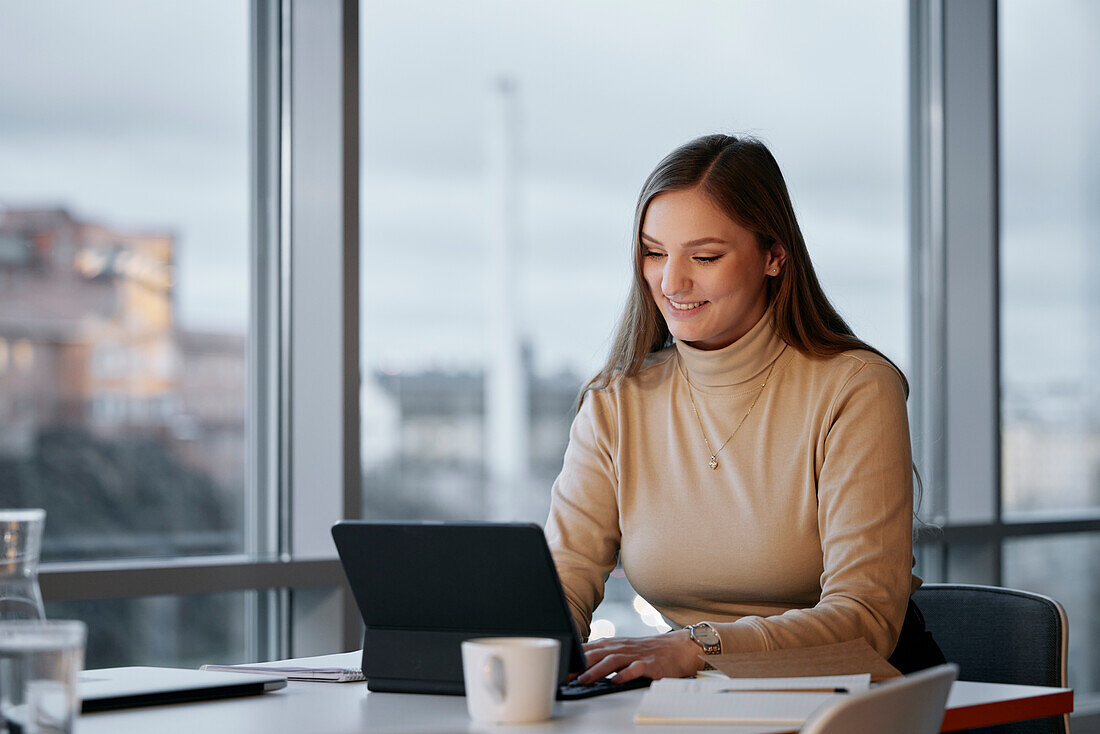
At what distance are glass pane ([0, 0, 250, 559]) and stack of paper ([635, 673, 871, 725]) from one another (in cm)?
159

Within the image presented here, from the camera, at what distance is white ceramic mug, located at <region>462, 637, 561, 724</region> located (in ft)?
3.68

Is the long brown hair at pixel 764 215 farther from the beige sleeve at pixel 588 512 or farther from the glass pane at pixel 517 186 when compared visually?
the glass pane at pixel 517 186

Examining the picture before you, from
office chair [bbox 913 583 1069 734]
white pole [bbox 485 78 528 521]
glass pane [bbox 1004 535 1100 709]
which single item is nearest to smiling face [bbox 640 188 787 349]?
office chair [bbox 913 583 1069 734]

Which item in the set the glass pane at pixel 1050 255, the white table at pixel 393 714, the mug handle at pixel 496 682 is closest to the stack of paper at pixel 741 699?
the white table at pixel 393 714

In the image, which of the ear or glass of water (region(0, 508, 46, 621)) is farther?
the ear

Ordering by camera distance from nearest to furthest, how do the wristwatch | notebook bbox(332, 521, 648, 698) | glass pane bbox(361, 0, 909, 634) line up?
1. notebook bbox(332, 521, 648, 698)
2. the wristwatch
3. glass pane bbox(361, 0, 909, 634)

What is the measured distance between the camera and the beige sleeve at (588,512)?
1868 millimetres

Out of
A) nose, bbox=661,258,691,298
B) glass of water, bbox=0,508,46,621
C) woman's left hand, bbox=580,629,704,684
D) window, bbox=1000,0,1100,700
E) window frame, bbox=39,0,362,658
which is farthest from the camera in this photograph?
window, bbox=1000,0,1100,700

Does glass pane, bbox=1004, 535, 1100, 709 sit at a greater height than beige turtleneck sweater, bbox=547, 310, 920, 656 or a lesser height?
lesser

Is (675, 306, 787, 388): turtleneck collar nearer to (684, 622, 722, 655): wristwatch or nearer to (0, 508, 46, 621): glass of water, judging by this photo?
(684, 622, 722, 655): wristwatch

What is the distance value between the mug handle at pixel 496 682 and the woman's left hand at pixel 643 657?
214 millimetres

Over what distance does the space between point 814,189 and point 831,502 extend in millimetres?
1926

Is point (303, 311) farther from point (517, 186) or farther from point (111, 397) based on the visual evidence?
point (517, 186)

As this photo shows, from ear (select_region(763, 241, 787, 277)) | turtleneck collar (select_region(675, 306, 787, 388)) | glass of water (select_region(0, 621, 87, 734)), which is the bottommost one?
glass of water (select_region(0, 621, 87, 734))
